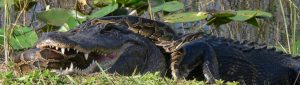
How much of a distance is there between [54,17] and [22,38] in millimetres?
688

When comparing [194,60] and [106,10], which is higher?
[106,10]

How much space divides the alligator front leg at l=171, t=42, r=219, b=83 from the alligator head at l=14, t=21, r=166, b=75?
4.2 inches

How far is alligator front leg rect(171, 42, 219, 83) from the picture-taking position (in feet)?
17.2

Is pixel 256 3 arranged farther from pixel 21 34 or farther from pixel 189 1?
pixel 21 34

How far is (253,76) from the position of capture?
5.83 meters

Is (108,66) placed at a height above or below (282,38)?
above

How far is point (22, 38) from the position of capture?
20.7 feet

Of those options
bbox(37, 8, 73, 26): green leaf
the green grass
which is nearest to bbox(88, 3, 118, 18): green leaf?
bbox(37, 8, 73, 26): green leaf

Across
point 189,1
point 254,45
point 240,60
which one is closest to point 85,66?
point 240,60

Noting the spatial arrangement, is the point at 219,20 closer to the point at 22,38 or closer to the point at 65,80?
the point at 22,38

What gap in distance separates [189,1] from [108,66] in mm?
5883

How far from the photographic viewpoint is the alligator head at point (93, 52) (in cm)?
450

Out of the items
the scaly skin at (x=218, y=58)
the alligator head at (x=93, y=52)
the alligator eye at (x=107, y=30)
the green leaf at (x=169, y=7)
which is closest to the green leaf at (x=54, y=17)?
the green leaf at (x=169, y=7)

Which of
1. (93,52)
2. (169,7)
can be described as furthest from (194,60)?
(169,7)
